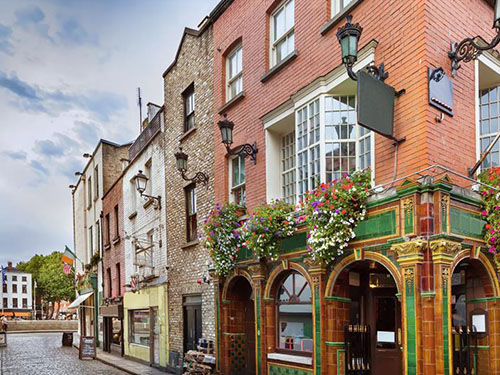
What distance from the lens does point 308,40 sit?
32.2 ft

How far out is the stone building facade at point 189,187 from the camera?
547 inches

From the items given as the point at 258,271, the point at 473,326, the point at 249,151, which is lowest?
the point at 473,326

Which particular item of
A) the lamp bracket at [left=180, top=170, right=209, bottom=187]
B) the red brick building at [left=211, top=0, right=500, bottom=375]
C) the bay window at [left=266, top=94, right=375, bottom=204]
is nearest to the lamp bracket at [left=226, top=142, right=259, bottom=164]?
the red brick building at [left=211, top=0, right=500, bottom=375]

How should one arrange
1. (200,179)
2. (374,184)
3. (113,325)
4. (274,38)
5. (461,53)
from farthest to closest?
(113,325) < (200,179) < (274,38) < (374,184) < (461,53)

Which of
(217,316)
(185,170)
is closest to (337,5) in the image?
(185,170)

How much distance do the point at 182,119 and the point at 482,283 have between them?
423 inches

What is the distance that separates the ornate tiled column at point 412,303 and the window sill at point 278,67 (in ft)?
15.7

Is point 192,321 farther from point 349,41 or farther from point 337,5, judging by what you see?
point 349,41

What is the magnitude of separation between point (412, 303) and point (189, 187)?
31.2 feet

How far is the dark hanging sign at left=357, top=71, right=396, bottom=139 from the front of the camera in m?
7.13

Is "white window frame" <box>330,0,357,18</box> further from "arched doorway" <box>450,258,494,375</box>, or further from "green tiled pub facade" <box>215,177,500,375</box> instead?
"arched doorway" <box>450,258,494,375</box>

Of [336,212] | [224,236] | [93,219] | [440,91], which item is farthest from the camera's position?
[93,219]

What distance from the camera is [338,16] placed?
29.1 ft

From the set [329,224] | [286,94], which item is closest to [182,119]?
[286,94]
